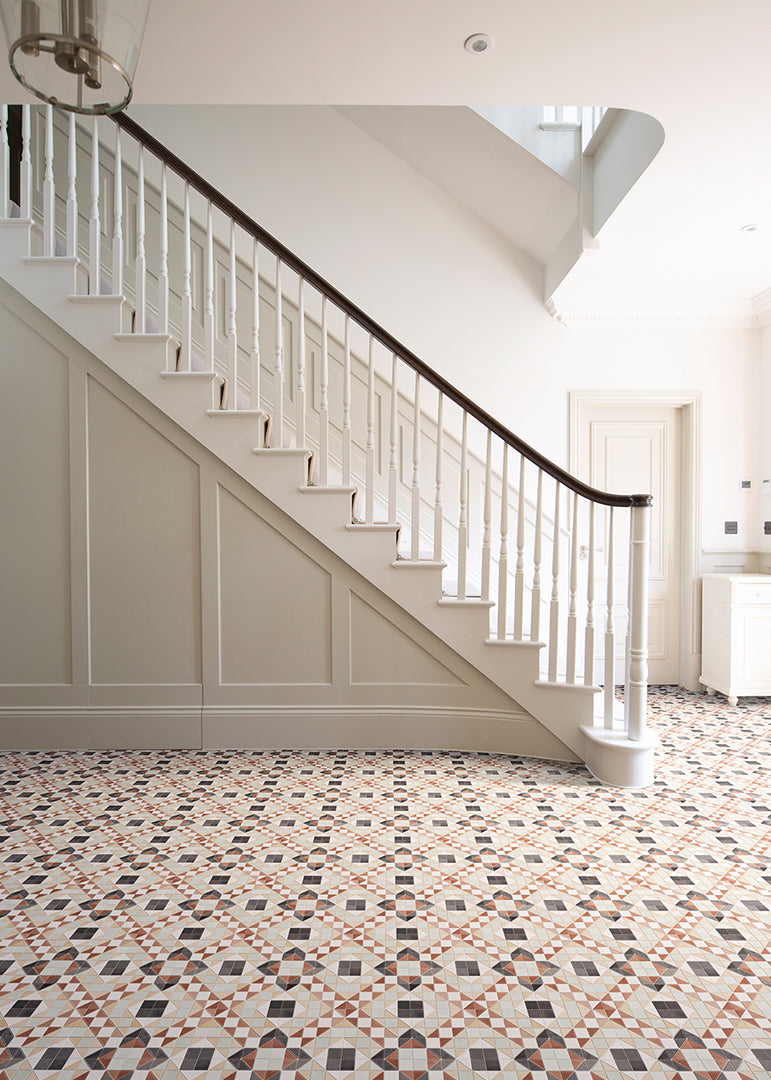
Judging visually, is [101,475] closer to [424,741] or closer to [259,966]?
[424,741]

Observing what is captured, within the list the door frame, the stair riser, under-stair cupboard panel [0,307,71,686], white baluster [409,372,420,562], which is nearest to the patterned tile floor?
under-stair cupboard panel [0,307,71,686]

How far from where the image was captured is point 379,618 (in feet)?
11.2

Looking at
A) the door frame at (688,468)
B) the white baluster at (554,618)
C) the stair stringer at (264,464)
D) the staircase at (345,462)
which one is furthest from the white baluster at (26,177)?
the door frame at (688,468)

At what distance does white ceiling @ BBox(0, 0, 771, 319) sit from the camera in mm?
2193

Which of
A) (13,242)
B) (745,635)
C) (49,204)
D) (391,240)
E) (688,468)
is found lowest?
(745,635)

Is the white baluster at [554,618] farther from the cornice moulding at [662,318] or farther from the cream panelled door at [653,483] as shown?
the cornice moulding at [662,318]

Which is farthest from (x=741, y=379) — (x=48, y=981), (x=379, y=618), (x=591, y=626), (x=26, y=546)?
(x=48, y=981)

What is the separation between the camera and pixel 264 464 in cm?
337

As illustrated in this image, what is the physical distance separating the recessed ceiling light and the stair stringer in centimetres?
177

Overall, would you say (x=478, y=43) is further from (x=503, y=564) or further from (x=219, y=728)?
(x=219, y=728)

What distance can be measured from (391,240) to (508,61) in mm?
2330

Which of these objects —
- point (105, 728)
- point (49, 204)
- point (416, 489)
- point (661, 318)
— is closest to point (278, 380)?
point (416, 489)

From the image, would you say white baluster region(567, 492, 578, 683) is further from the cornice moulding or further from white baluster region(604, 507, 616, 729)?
the cornice moulding

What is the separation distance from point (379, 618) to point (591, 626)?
1036 millimetres
